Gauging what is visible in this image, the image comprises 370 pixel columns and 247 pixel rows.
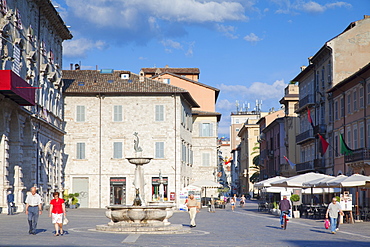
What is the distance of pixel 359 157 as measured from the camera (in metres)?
41.7

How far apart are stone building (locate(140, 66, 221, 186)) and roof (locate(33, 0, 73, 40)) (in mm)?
12294

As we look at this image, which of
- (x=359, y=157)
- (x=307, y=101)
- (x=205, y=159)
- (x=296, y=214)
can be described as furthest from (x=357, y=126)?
(x=205, y=159)

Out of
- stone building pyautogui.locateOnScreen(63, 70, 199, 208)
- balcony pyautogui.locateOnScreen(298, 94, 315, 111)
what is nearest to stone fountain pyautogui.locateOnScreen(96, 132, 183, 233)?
stone building pyautogui.locateOnScreen(63, 70, 199, 208)

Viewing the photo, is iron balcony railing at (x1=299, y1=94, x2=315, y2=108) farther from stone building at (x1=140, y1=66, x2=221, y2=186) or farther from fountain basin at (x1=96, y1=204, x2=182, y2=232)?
fountain basin at (x1=96, y1=204, x2=182, y2=232)

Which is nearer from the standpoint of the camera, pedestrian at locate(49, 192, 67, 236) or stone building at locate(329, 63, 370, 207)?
pedestrian at locate(49, 192, 67, 236)

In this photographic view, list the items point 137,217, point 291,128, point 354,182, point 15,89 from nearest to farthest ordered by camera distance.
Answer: point 137,217, point 354,182, point 15,89, point 291,128

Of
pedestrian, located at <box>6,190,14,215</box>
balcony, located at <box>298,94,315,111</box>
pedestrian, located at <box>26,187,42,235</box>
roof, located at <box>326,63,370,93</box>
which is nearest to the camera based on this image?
pedestrian, located at <box>26,187,42,235</box>

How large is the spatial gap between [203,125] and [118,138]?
13.3m

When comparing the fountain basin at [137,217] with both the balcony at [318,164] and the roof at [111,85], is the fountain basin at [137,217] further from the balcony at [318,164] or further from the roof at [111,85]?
the roof at [111,85]

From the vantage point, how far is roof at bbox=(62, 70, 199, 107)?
56.7 meters

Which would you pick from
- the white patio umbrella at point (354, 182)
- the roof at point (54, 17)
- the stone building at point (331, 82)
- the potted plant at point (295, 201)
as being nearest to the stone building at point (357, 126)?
the stone building at point (331, 82)

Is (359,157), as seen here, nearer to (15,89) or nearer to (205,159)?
(15,89)

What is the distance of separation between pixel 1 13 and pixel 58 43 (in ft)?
61.7

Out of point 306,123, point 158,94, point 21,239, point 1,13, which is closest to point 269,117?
point 306,123
